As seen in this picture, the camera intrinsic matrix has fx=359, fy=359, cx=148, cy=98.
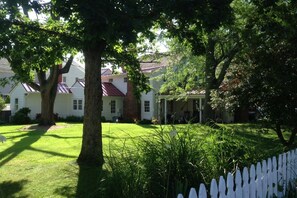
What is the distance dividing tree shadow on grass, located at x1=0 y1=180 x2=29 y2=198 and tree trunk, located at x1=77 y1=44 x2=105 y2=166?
5.96 ft

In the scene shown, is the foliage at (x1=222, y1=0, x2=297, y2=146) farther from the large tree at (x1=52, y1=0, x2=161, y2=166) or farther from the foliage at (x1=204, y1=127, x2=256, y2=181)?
the large tree at (x1=52, y1=0, x2=161, y2=166)

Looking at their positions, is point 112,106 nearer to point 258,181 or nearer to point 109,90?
point 109,90

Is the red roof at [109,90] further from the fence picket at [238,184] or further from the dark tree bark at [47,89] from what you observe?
the fence picket at [238,184]

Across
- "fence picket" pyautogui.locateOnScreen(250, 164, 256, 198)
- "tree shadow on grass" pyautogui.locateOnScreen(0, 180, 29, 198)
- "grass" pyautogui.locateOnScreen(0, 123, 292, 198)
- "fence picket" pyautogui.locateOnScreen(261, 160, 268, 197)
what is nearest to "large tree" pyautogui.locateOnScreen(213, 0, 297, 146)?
"grass" pyautogui.locateOnScreen(0, 123, 292, 198)

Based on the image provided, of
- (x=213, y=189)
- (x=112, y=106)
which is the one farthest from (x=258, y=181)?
(x=112, y=106)

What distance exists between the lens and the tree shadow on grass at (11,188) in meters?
6.81

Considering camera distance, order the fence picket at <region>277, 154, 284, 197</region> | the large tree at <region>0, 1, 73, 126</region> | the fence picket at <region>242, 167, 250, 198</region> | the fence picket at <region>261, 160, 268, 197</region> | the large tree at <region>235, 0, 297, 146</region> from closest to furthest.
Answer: the fence picket at <region>242, 167, 250, 198</region>, the fence picket at <region>261, 160, 268, 197</region>, the fence picket at <region>277, 154, 284, 197</region>, the large tree at <region>0, 1, 73, 126</region>, the large tree at <region>235, 0, 297, 146</region>

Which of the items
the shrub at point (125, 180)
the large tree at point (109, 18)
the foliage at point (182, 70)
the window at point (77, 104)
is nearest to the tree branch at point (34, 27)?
the large tree at point (109, 18)

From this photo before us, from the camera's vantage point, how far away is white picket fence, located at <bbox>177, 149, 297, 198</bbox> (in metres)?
3.97

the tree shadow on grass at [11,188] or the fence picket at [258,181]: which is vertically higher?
the fence picket at [258,181]

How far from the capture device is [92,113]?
30.2ft

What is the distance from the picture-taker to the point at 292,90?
8.69m

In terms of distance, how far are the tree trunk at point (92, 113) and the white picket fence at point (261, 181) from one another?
15.4 feet

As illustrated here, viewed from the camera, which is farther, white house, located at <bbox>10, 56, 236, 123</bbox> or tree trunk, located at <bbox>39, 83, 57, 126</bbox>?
white house, located at <bbox>10, 56, 236, 123</bbox>
